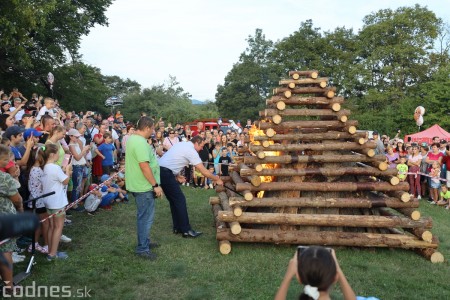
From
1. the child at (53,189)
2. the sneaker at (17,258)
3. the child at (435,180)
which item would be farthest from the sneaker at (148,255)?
the child at (435,180)

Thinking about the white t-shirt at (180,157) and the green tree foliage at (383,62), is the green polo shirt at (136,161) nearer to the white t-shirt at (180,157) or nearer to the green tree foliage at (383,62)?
the white t-shirt at (180,157)

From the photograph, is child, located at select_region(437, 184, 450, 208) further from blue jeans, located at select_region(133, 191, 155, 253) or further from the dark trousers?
blue jeans, located at select_region(133, 191, 155, 253)

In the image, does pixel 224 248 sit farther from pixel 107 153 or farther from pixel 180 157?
pixel 107 153

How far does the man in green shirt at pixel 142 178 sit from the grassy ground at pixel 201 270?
15.6 inches

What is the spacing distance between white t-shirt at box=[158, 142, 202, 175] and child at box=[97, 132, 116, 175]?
14.3ft

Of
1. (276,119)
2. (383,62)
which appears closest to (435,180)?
(276,119)

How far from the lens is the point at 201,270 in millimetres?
6082

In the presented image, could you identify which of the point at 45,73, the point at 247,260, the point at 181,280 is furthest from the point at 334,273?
the point at 45,73

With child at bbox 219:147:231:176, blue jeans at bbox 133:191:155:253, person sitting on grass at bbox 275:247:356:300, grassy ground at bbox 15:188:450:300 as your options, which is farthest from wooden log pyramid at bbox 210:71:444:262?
child at bbox 219:147:231:176

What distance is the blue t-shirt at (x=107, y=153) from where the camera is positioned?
11.5 meters

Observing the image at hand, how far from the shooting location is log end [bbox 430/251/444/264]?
6.81m

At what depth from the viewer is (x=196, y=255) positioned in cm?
676

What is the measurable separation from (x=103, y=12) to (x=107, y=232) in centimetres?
2694

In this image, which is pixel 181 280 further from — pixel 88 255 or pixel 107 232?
pixel 107 232
